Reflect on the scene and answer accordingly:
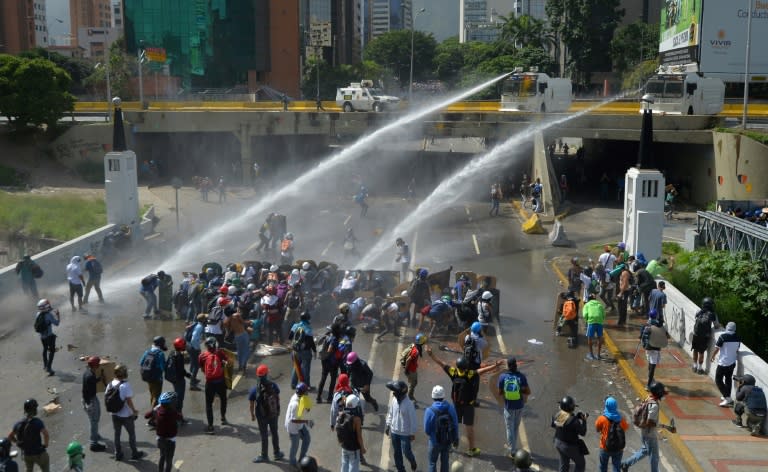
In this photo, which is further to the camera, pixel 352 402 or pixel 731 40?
pixel 731 40

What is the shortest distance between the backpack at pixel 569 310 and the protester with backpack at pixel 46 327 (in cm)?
949

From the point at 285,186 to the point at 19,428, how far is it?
106 ft

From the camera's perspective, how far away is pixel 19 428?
919cm

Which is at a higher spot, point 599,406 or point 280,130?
point 280,130

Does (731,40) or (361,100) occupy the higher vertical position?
(731,40)

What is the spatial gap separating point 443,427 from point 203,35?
80.6 metres

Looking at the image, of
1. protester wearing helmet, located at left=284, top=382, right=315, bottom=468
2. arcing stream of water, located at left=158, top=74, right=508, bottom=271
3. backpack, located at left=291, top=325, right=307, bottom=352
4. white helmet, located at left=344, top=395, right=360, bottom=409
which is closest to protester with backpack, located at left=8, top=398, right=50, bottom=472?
protester wearing helmet, located at left=284, top=382, right=315, bottom=468

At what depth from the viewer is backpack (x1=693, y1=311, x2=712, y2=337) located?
13711 mm

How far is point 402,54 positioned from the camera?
127062 mm

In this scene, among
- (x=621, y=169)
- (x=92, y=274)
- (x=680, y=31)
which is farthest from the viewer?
(x=680, y=31)

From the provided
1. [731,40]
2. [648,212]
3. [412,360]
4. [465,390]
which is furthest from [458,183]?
[465,390]

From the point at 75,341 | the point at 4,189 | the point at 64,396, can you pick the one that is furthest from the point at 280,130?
the point at 64,396

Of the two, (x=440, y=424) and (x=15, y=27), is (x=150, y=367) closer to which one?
(x=440, y=424)

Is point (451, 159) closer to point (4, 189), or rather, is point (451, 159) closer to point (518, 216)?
point (518, 216)
